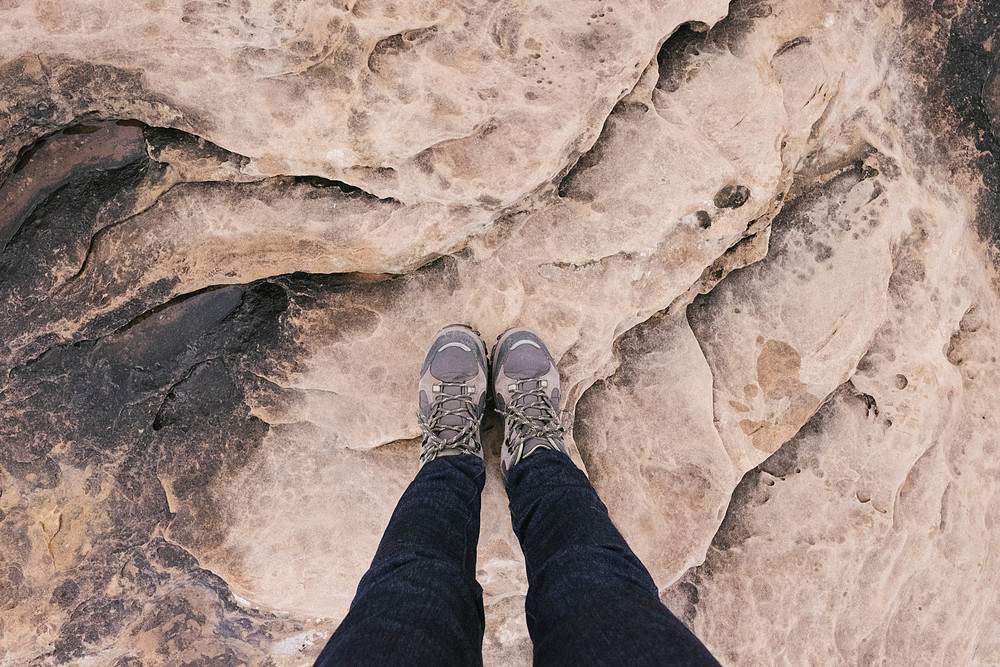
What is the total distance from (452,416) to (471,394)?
12 centimetres

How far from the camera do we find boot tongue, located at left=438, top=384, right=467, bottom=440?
79.7 inches

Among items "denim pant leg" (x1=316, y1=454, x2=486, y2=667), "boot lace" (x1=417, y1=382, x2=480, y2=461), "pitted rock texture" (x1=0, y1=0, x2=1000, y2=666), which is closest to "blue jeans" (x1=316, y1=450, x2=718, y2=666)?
"denim pant leg" (x1=316, y1=454, x2=486, y2=667)

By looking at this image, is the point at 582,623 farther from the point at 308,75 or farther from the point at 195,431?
the point at 308,75

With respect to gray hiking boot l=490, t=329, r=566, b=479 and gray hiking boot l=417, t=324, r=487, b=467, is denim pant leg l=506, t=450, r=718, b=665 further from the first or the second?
gray hiking boot l=417, t=324, r=487, b=467

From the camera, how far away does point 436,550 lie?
1504 millimetres

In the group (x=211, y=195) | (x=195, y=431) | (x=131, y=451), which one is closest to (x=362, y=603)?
(x=195, y=431)

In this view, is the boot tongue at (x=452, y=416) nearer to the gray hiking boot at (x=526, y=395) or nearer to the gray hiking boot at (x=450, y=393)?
the gray hiking boot at (x=450, y=393)

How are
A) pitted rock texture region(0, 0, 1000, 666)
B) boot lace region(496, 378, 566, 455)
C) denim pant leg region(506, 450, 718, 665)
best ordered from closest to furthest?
1. denim pant leg region(506, 450, 718, 665)
2. pitted rock texture region(0, 0, 1000, 666)
3. boot lace region(496, 378, 566, 455)

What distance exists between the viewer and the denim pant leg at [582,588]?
1.19m

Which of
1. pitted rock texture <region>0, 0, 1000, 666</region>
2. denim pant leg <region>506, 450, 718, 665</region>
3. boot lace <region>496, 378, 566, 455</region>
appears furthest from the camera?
boot lace <region>496, 378, 566, 455</region>

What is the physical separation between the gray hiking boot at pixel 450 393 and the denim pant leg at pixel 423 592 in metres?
0.20

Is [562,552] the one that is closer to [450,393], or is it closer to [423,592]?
[423,592]

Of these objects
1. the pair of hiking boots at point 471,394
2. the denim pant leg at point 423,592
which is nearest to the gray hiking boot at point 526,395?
the pair of hiking boots at point 471,394

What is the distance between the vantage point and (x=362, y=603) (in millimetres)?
1330
